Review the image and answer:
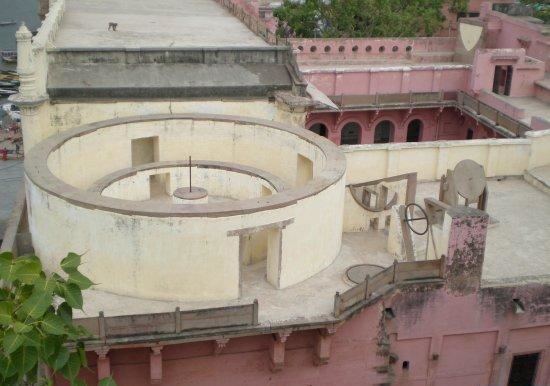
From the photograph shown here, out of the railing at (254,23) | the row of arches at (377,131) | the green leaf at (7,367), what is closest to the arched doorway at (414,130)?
the row of arches at (377,131)

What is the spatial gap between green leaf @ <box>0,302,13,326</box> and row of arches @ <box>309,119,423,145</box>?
29312mm

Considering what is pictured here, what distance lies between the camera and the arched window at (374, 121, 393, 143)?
128ft

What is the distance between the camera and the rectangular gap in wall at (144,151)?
23.0 meters

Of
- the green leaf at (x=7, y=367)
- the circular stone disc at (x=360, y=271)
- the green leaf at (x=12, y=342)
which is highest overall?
the green leaf at (x=12, y=342)

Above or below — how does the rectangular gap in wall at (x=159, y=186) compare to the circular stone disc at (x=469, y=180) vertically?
below

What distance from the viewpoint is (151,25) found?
109 feet

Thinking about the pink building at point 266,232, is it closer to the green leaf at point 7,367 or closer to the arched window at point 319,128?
the green leaf at point 7,367

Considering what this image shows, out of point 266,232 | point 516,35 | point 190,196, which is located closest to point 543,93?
point 516,35

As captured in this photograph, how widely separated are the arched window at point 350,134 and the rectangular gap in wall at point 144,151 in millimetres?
16739

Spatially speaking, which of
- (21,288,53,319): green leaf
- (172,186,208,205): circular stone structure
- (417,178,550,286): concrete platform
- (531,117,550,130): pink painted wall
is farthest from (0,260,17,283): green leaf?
(531,117,550,130): pink painted wall

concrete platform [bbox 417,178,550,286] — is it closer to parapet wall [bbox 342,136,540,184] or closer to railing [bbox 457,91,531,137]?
parapet wall [bbox 342,136,540,184]

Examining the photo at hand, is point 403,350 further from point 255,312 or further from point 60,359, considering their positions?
point 60,359

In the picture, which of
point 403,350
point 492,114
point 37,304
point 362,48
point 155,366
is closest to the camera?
point 37,304

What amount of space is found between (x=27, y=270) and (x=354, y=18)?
4034cm
